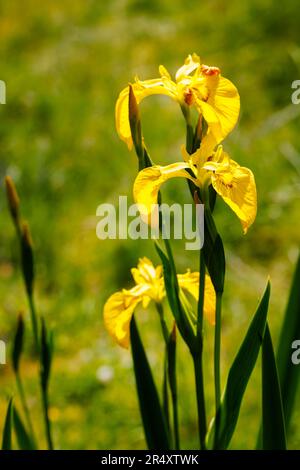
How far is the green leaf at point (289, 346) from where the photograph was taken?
98 cm

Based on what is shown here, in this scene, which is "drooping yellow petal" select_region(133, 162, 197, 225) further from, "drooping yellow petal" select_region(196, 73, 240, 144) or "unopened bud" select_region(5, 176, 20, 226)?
"unopened bud" select_region(5, 176, 20, 226)

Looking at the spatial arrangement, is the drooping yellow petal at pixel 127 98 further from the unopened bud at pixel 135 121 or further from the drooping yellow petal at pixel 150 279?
the drooping yellow petal at pixel 150 279

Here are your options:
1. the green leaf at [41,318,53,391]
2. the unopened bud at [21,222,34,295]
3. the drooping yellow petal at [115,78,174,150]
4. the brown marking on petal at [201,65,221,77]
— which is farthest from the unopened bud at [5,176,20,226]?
the brown marking on petal at [201,65,221,77]

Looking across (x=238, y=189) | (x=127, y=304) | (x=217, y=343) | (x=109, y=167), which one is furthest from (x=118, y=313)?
(x=109, y=167)

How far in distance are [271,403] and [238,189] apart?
0.95 ft

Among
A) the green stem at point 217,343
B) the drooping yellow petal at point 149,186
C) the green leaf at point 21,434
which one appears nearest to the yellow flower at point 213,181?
the drooping yellow petal at point 149,186

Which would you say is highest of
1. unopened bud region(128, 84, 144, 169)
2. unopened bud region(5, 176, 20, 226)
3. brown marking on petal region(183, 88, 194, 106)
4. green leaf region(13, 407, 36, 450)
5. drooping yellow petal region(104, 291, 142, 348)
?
brown marking on petal region(183, 88, 194, 106)

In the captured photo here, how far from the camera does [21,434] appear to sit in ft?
3.42

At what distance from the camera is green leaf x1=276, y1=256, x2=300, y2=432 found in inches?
38.5

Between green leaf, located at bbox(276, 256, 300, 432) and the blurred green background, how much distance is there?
395 mm

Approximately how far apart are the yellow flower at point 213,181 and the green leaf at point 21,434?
45 cm
